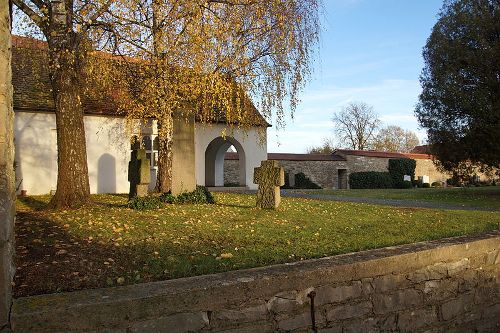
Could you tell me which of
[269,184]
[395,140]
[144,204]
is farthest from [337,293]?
[395,140]

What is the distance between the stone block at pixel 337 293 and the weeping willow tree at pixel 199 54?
743 centimetres

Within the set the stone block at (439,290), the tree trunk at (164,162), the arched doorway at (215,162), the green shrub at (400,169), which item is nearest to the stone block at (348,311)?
the stone block at (439,290)

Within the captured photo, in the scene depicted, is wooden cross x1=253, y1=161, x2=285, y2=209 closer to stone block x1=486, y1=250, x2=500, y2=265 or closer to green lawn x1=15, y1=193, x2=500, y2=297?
green lawn x1=15, y1=193, x2=500, y2=297

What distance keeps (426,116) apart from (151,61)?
14.1 metres

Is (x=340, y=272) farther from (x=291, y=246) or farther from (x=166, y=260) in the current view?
(x=166, y=260)

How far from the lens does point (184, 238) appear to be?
19.5ft

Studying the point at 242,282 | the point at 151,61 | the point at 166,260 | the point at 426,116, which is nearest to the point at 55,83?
the point at 151,61

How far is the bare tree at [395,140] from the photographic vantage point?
62800 millimetres

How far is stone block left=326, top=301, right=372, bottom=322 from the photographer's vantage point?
13.6 feet

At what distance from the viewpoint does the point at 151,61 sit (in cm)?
1115

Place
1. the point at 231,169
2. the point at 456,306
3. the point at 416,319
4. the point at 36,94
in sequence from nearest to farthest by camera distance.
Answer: the point at 416,319
the point at 456,306
the point at 36,94
the point at 231,169

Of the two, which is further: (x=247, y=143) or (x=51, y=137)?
(x=247, y=143)

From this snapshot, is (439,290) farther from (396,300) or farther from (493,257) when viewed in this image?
(493,257)

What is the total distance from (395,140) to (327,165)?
4167 cm
